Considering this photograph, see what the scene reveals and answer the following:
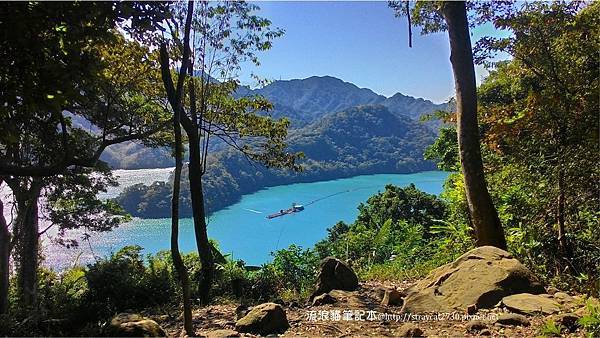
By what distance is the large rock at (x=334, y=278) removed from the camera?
5602mm

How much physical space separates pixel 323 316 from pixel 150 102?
254 inches

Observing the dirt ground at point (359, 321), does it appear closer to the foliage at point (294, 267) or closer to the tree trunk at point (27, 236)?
the foliage at point (294, 267)

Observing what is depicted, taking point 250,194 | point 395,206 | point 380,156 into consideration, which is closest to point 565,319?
point 395,206

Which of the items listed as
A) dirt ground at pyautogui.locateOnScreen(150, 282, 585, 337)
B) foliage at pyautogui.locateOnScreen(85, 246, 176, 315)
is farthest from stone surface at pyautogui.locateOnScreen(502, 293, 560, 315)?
foliage at pyautogui.locateOnScreen(85, 246, 176, 315)

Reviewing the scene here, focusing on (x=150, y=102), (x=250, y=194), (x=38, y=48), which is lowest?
(x=250, y=194)

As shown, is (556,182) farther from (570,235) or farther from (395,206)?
(395,206)

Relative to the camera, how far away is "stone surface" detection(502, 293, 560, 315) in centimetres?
361

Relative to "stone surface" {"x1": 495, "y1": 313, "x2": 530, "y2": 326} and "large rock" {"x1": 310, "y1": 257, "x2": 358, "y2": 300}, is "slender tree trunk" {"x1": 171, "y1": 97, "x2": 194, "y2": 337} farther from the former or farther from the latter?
"stone surface" {"x1": 495, "y1": 313, "x2": 530, "y2": 326}

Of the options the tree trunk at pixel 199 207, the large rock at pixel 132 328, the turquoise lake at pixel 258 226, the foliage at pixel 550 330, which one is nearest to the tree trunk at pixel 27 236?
the tree trunk at pixel 199 207

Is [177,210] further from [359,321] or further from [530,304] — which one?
[530,304]

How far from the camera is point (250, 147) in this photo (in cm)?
839

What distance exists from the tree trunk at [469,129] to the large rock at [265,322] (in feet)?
8.71

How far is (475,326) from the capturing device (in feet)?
11.8

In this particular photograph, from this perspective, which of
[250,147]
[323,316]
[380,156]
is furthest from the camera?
[380,156]
